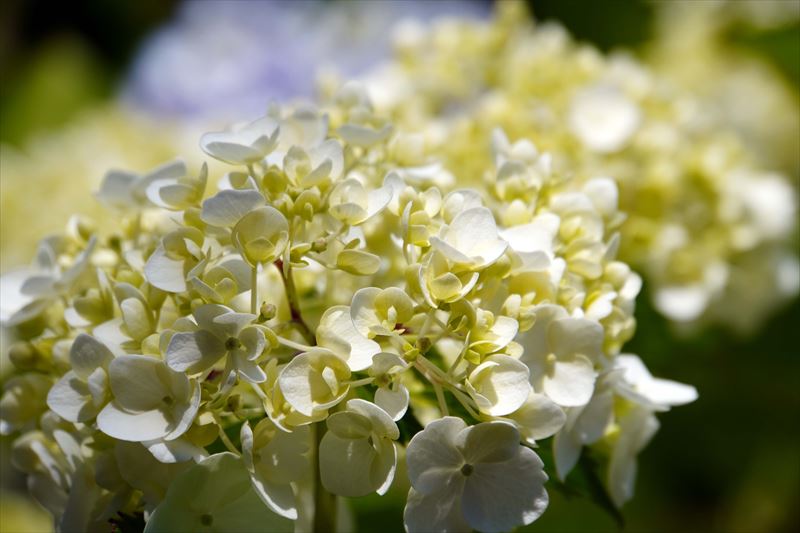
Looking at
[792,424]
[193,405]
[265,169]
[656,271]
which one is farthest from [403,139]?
[792,424]

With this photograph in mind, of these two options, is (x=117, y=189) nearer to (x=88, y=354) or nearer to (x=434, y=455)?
(x=88, y=354)

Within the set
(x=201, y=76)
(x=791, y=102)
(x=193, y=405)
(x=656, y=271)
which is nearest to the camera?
(x=193, y=405)

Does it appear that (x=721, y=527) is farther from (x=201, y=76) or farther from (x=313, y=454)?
(x=201, y=76)

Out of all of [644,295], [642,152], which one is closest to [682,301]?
[644,295]

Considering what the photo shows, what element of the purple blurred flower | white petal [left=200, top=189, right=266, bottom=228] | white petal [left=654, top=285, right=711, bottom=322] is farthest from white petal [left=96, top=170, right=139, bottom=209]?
the purple blurred flower

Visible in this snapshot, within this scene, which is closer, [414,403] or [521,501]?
[521,501]

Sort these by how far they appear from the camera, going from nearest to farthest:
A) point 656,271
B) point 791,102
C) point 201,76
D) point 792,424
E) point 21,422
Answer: point 21,422, point 656,271, point 792,424, point 791,102, point 201,76

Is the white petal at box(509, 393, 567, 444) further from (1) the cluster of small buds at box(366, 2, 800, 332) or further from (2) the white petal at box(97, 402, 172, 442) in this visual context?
(1) the cluster of small buds at box(366, 2, 800, 332)
